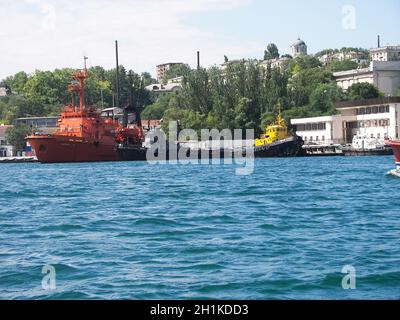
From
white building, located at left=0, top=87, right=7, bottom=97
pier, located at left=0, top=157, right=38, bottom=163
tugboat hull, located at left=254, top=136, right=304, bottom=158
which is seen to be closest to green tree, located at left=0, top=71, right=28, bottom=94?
white building, located at left=0, top=87, right=7, bottom=97

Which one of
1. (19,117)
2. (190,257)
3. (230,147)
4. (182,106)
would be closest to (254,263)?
(190,257)

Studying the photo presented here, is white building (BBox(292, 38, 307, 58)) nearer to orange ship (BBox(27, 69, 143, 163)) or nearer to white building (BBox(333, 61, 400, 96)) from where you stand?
white building (BBox(333, 61, 400, 96))

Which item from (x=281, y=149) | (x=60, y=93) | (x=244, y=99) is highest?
(x=60, y=93)

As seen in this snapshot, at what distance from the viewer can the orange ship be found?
66812 millimetres

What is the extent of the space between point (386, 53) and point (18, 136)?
86526mm

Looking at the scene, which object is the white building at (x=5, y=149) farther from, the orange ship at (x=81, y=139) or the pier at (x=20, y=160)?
the orange ship at (x=81, y=139)

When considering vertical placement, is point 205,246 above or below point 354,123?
below

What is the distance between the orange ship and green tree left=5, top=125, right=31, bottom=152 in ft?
83.8

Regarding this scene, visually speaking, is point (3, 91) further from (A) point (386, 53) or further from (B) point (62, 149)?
(B) point (62, 149)

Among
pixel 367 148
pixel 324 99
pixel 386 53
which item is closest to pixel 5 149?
pixel 324 99

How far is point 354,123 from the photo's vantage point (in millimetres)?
80062

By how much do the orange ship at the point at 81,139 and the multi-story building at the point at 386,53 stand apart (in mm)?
92664

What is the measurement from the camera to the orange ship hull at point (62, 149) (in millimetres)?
66625

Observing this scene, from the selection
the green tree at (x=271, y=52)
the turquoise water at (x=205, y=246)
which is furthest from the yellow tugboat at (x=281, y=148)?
the green tree at (x=271, y=52)
